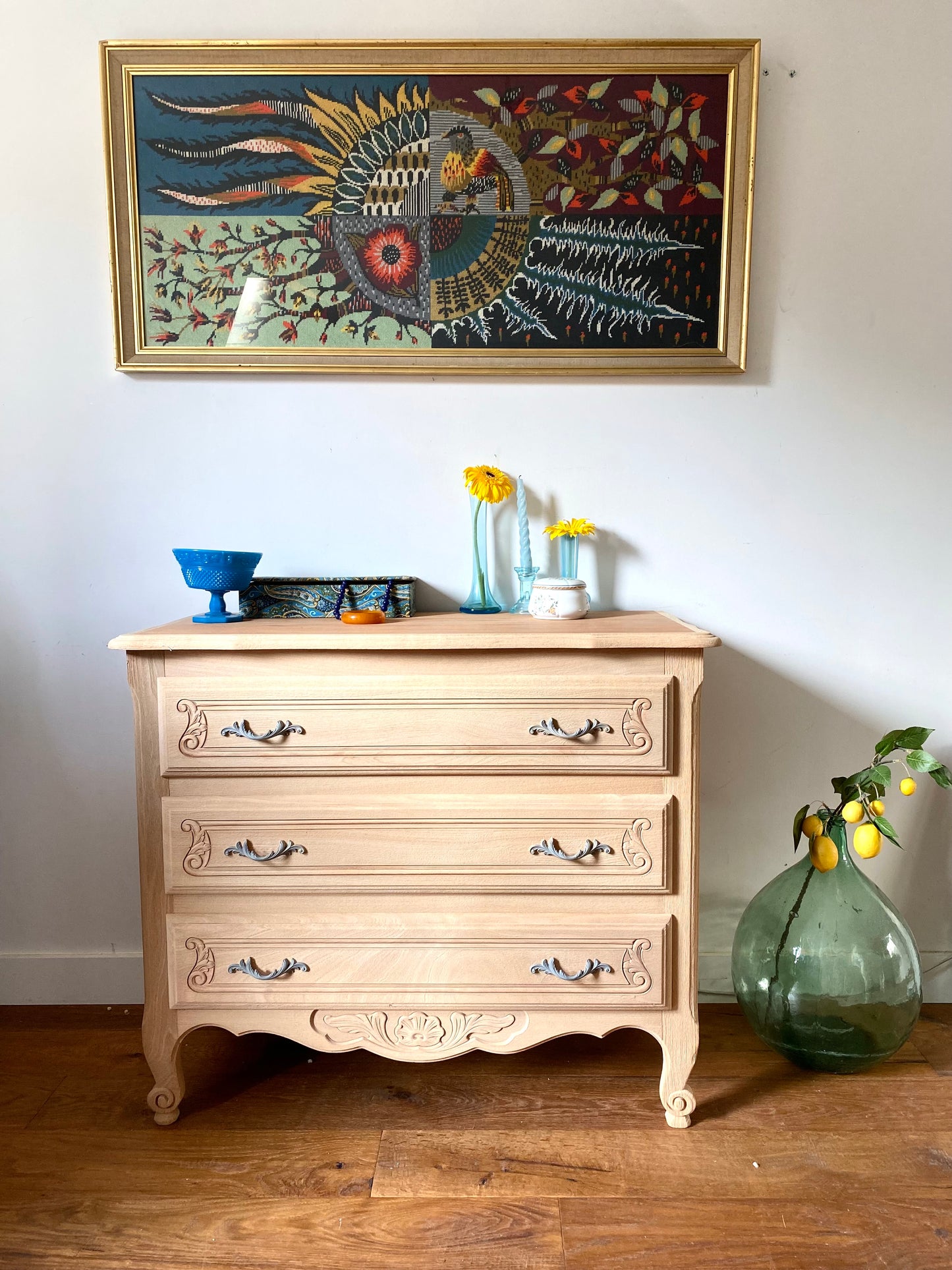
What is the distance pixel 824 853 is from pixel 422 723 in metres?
0.89

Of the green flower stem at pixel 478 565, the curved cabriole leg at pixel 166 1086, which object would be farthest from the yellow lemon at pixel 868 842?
the curved cabriole leg at pixel 166 1086

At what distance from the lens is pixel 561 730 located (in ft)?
5.13

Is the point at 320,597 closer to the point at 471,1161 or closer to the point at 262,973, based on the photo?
the point at 262,973

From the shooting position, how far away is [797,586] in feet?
6.66

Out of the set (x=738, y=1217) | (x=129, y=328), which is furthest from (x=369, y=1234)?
(x=129, y=328)

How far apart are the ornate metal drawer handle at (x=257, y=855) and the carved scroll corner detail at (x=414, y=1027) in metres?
0.33

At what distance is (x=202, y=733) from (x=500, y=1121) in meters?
0.96

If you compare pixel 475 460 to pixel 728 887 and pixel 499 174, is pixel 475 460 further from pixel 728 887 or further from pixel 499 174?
pixel 728 887

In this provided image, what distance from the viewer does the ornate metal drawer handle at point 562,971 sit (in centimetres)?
159

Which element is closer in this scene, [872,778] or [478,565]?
[872,778]

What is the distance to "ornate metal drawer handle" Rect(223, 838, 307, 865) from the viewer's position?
1.59 metres

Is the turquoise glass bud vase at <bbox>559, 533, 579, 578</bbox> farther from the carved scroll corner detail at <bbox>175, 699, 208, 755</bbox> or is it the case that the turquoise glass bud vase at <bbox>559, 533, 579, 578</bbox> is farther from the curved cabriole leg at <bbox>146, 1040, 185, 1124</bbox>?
the curved cabriole leg at <bbox>146, 1040, 185, 1124</bbox>

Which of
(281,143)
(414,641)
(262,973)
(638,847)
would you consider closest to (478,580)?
(414,641)

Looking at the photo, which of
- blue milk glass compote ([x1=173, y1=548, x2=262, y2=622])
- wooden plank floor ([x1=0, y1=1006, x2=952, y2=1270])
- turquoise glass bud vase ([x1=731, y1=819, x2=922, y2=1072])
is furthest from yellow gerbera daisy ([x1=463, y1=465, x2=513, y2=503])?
wooden plank floor ([x1=0, y1=1006, x2=952, y2=1270])
